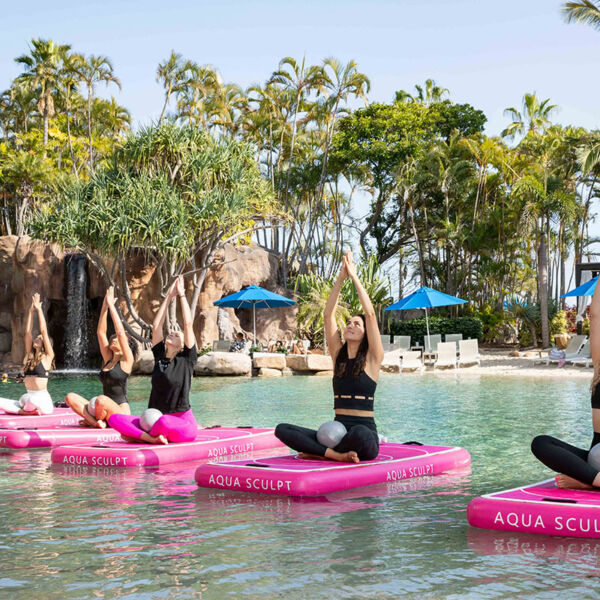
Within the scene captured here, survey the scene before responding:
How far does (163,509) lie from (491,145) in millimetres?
31648

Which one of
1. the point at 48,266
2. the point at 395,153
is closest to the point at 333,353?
the point at 48,266

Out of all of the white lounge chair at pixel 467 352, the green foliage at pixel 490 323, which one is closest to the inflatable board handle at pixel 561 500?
the white lounge chair at pixel 467 352

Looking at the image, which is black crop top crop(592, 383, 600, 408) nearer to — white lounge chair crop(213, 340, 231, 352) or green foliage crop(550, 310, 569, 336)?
white lounge chair crop(213, 340, 231, 352)

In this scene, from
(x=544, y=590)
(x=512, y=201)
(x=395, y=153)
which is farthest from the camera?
(x=395, y=153)

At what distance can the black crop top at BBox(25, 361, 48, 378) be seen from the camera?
38.6ft

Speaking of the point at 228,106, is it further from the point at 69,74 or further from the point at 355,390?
the point at 355,390

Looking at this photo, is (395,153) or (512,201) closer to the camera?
(512,201)

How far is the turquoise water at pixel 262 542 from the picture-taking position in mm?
4684

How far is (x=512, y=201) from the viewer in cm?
3516

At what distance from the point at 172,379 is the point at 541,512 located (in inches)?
183

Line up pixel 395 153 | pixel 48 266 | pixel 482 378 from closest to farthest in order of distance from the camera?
pixel 482 378, pixel 48 266, pixel 395 153

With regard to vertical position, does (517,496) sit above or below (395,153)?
below

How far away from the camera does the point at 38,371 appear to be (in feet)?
38.8

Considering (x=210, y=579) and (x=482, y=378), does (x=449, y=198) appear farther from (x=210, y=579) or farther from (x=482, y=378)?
(x=210, y=579)
